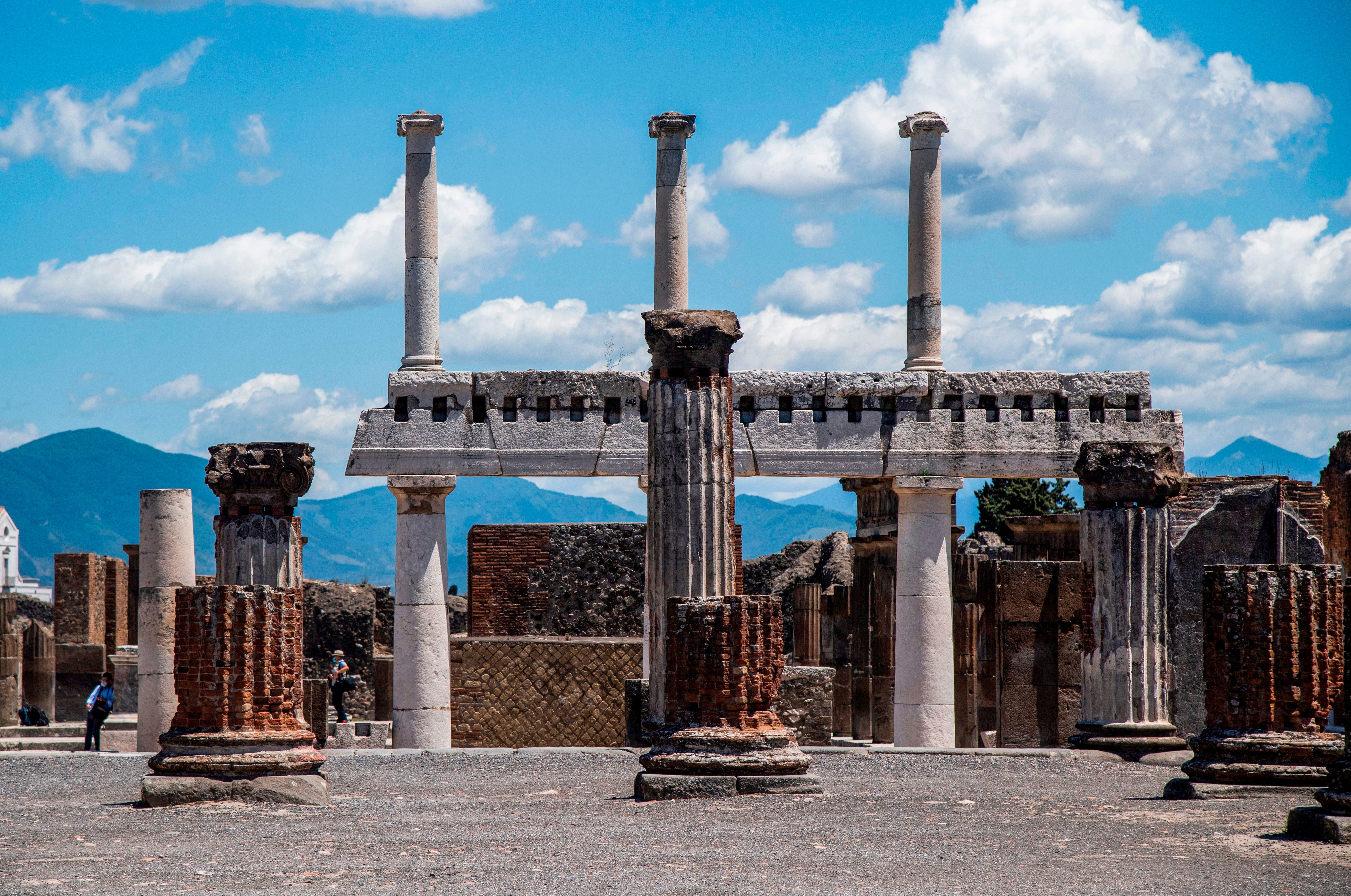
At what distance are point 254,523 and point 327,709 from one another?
770 cm

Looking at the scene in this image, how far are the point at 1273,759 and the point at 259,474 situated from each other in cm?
832

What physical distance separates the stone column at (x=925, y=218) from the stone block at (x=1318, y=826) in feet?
31.4

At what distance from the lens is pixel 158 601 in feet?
53.4

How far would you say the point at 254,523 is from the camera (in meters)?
13.7

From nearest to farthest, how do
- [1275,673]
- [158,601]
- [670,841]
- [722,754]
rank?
[670,841]
[722,754]
[1275,673]
[158,601]

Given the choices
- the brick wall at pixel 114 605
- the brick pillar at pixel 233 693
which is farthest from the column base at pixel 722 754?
the brick wall at pixel 114 605

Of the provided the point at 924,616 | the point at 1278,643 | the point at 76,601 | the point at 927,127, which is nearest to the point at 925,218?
the point at 927,127

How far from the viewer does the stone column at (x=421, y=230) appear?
60.0ft

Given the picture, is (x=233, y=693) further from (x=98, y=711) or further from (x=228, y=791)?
(x=98, y=711)

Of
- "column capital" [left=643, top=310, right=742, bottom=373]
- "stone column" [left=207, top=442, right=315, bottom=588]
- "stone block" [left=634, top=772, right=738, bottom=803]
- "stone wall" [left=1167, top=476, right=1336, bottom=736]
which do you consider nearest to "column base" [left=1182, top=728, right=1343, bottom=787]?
"stone block" [left=634, top=772, right=738, bottom=803]

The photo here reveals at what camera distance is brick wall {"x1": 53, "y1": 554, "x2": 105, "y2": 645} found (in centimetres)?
3075

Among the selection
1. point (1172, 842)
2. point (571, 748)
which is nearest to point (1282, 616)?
point (1172, 842)

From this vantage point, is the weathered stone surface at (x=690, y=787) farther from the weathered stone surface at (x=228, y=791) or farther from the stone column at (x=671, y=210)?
the stone column at (x=671, y=210)

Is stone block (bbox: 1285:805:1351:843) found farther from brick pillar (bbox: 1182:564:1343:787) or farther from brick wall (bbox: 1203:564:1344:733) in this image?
brick wall (bbox: 1203:564:1344:733)
